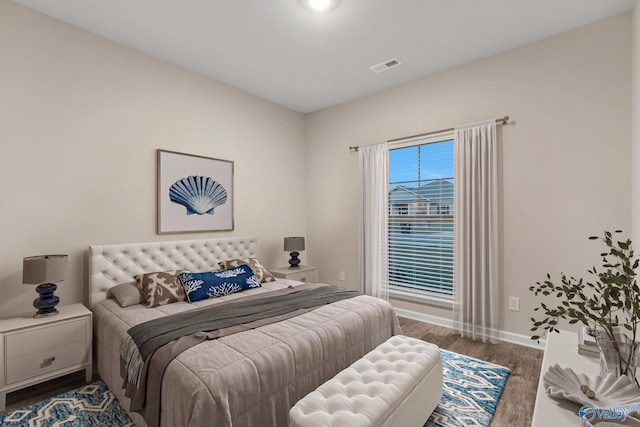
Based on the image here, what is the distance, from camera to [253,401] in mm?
1559

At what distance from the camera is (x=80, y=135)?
275 centimetres

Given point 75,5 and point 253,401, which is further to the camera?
point 75,5

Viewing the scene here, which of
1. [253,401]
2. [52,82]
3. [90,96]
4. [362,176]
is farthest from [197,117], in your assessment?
[253,401]

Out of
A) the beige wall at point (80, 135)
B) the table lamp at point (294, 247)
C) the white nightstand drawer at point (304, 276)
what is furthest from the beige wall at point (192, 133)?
the white nightstand drawer at point (304, 276)

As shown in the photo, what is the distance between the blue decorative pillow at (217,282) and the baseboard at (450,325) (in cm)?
198

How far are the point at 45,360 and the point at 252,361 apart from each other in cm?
176

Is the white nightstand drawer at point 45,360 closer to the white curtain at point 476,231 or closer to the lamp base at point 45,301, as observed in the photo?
the lamp base at point 45,301

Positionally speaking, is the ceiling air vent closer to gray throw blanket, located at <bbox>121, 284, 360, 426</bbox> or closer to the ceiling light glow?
the ceiling light glow

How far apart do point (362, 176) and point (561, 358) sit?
10.0 feet

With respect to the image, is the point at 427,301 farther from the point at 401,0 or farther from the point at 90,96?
the point at 90,96

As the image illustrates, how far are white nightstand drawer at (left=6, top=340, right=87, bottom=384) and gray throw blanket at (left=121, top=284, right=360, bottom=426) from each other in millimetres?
655

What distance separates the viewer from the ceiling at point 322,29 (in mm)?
2475

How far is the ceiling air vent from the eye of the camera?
10.9 ft

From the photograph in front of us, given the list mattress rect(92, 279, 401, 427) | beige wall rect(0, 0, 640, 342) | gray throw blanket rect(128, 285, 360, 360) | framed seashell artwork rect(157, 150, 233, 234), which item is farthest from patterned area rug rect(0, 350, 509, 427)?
framed seashell artwork rect(157, 150, 233, 234)
